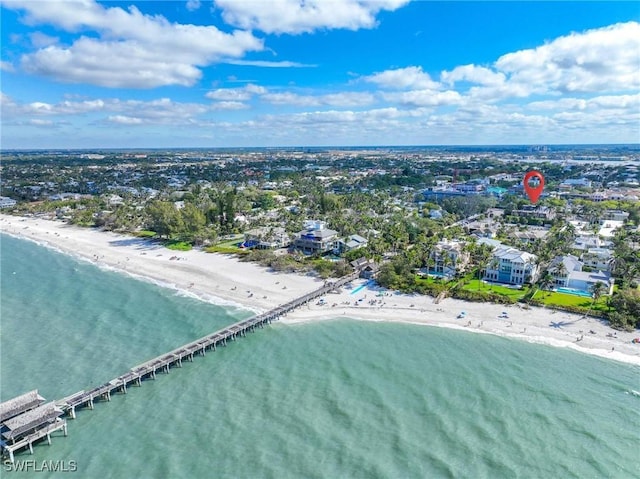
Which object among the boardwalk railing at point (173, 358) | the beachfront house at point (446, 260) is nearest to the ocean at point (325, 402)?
the boardwalk railing at point (173, 358)

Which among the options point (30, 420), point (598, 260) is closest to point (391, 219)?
point (598, 260)

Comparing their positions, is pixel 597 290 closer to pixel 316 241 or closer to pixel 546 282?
pixel 546 282

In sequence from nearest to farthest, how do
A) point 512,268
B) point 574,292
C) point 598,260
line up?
point 574,292, point 512,268, point 598,260

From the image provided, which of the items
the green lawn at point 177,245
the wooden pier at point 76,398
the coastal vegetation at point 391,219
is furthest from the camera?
the green lawn at point 177,245

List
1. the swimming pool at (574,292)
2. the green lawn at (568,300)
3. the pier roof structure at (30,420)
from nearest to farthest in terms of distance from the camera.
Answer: the pier roof structure at (30,420), the green lawn at (568,300), the swimming pool at (574,292)

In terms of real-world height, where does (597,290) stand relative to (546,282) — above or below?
above

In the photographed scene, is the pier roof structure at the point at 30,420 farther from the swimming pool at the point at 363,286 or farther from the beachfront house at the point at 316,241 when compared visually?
the beachfront house at the point at 316,241
